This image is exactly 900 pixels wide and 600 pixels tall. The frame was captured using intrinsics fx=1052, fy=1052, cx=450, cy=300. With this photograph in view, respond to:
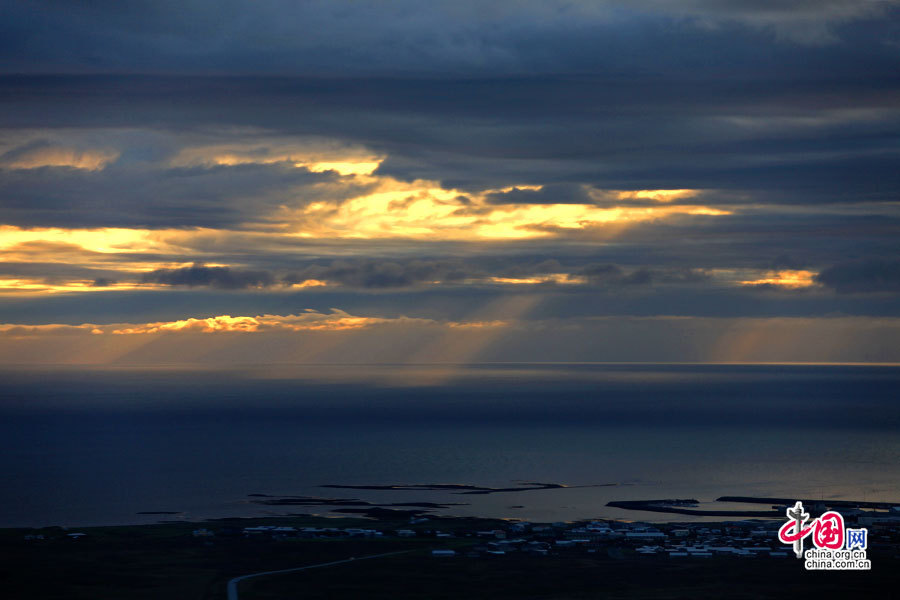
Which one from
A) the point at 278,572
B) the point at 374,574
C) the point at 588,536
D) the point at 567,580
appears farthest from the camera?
the point at 588,536

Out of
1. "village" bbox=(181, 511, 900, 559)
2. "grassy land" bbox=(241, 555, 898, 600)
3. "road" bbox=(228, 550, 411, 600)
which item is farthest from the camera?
"village" bbox=(181, 511, 900, 559)

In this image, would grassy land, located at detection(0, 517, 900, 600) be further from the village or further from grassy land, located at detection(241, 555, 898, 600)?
the village

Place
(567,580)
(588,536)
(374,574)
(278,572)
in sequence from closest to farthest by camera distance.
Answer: (567,580)
(374,574)
(278,572)
(588,536)

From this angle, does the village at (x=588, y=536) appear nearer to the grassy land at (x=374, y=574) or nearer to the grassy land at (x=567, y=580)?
the grassy land at (x=374, y=574)

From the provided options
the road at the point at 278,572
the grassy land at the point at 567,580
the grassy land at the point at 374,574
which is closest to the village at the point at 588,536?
the grassy land at the point at 374,574

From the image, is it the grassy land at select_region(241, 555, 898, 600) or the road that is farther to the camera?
the road

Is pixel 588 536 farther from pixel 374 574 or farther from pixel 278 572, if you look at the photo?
pixel 278 572

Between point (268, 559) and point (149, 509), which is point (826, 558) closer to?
point (268, 559)

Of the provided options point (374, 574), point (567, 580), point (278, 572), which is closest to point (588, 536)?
point (567, 580)

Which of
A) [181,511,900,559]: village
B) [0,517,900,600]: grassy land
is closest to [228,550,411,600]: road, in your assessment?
[0,517,900,600]: grassy land

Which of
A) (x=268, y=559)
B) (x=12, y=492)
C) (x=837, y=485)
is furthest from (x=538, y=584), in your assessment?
(x=12, y=492)
